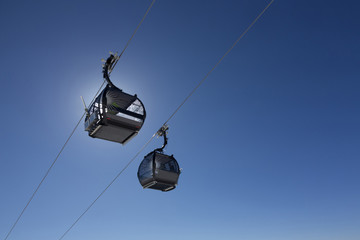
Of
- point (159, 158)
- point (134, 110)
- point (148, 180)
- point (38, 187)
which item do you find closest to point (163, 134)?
point (159, 158)

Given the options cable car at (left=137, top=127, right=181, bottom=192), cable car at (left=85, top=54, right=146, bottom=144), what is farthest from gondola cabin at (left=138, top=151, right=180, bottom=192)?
cable car at (left=85, top=54, right=146, bottom=144)

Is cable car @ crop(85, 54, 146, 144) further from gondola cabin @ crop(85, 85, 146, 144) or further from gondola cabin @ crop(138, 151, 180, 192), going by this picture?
gondola cabin @ crop(138, 151, 180, 192)

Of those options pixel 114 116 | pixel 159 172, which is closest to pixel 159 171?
pixel 159 172

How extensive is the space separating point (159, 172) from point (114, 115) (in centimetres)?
293

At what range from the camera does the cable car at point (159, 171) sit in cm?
784

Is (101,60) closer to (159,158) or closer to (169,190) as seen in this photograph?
(159,158)

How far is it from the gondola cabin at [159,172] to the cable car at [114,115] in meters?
1.94

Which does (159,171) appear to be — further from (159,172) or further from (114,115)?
(114,115)

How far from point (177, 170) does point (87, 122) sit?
11.8ft

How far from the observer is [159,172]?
25.8 feet

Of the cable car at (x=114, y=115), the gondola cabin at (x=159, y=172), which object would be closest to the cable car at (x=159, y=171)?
the gondola cabin at (x=159, y=172)

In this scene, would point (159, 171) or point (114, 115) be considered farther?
point (159, 171)

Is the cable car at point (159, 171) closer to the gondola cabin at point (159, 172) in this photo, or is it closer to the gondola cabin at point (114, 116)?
the gondola cabin at point (159, 172)

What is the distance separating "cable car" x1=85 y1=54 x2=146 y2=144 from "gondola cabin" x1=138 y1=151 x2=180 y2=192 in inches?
76.2
